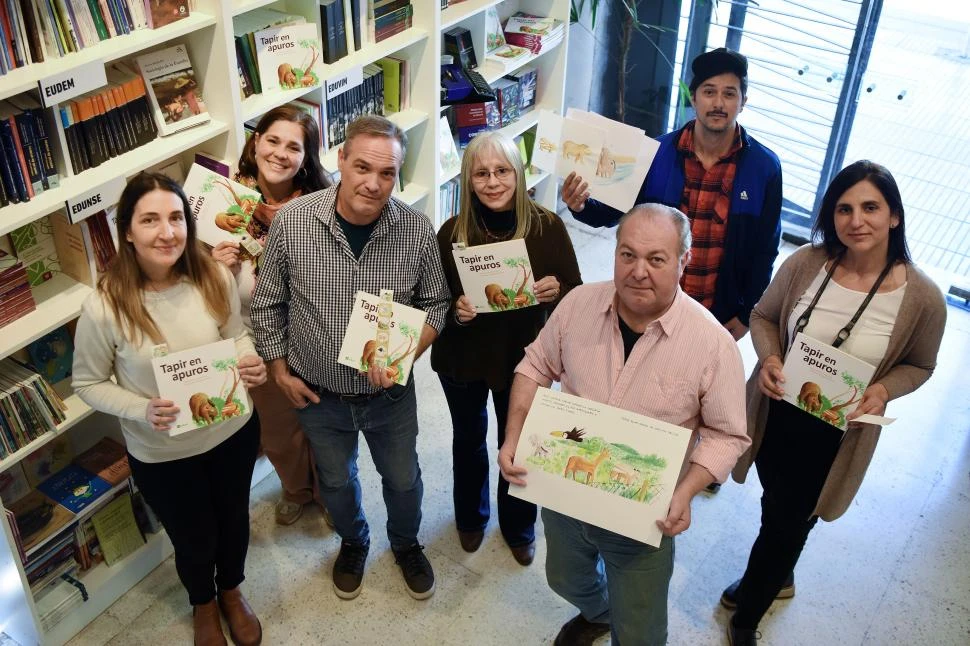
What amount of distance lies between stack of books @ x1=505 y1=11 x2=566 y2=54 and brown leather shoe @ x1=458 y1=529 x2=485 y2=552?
247cm

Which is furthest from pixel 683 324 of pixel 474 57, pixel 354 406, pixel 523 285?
pixel 474 57

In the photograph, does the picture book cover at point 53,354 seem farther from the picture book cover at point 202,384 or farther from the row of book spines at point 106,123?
the picture book cover at point 202,384

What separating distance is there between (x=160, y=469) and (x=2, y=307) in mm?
664

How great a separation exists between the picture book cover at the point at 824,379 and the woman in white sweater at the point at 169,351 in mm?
1462

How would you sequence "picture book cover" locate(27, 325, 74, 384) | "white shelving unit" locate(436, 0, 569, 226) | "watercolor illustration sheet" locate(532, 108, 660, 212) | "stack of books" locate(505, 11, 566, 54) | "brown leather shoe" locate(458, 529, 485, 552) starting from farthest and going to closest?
"stack of books" locate(505, 11, 566, 54) < "white shelving unit" locate(436, 0, 569, 226) < "brown leather shoe" locate(458, 529, 485, 552) < "watercolor illustration sheet" locate(532, 108, 660, 212) < "picture book cover" locate(27, 325, 74, 384)

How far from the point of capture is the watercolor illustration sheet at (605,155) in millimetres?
2889

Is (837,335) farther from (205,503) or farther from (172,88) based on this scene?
(172,88)

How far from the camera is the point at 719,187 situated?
2.93 m

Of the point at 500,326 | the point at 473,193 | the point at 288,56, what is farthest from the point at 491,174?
the point at 288,56

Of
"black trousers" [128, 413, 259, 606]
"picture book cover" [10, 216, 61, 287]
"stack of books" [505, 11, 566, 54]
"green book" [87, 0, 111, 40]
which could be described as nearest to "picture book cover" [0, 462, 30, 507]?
"black trousers" [128, 413, 259, 606]

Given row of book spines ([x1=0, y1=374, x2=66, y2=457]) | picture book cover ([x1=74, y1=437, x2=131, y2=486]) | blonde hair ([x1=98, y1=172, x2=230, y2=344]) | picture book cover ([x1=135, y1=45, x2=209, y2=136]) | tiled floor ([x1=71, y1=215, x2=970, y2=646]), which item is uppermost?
picture book cover ([x1=135, y1=45, x2=209, y2=136])

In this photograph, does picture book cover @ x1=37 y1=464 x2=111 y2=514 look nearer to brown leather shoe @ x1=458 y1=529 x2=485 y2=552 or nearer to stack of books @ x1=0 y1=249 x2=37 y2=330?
stack of books @ x1=0 y1=249 x2=37 y2=330

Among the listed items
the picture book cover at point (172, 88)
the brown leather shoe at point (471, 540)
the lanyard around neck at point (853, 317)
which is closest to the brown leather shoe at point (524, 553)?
the brown leather shoe at point (471, 540)

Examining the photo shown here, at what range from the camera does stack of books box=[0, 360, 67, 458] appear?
260cm
